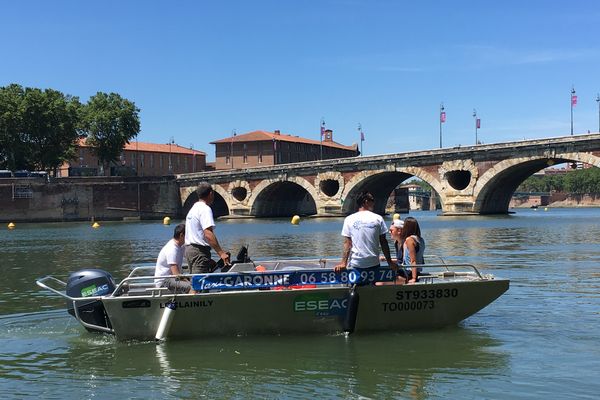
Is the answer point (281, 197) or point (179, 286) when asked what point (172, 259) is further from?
point (281, 197)

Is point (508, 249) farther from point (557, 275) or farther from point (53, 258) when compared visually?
point (53, 258)

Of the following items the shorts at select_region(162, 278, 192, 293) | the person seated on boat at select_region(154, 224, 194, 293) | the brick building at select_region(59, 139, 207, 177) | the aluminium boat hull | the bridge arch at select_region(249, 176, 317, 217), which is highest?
the brick building at select_region(59, 139, 207, 177)

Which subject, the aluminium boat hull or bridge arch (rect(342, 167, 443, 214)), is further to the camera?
bridge arch (rect(342, 167, 443, 214))

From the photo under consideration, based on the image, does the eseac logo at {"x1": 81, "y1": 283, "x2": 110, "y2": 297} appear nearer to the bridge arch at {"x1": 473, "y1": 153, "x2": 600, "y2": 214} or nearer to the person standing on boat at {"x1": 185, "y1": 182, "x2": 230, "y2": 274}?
the person standing on boat at {"x1": 185, "y1": 182, "x2": 230, "y2": 274}

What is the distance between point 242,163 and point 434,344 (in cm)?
10917

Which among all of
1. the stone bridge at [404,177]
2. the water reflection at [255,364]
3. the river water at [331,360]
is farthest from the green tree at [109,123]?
the water reflection at [255,364]

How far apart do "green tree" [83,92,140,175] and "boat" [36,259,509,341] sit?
80956 millimetres

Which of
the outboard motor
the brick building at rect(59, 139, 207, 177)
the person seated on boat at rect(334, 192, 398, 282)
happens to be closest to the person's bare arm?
the person seated on boat at rect(334, 192, 398, 282)

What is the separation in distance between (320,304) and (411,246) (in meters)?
1.99

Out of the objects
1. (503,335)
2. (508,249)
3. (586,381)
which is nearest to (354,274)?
(503,335)

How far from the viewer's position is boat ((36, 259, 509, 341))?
37.6 feet

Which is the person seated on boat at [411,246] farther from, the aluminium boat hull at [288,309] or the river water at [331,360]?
the river water at [331,360]

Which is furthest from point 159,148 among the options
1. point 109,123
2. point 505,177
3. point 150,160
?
point 505,177

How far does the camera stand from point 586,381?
912 centimetres
